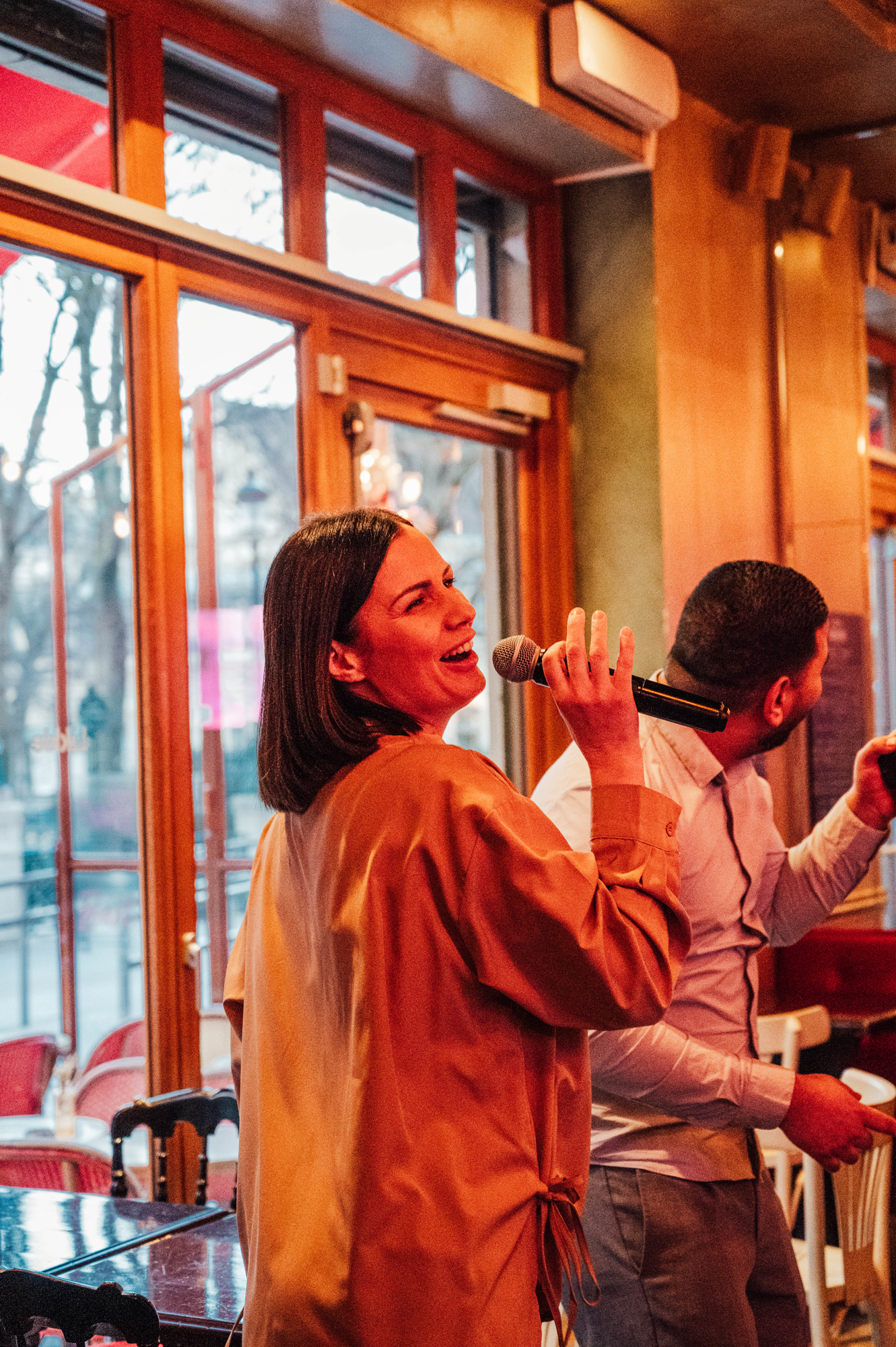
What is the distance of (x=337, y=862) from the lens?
4.10 feet

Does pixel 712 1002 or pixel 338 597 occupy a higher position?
pixel 338 597

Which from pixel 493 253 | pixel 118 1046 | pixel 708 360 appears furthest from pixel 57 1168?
pixel 708 360

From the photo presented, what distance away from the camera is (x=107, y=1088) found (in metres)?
3.55

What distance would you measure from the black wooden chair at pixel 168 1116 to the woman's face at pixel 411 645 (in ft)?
4.96

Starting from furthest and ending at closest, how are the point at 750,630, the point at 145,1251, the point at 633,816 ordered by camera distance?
the point at 145,1251 < the point at 750,630 < the point at 633,816

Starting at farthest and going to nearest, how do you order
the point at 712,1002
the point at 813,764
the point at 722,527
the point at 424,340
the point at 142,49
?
1. the point at 813,764
2. the point at 722,527
3. the point at 424,340
4. the point at 142,49
5. the point at 712,1002

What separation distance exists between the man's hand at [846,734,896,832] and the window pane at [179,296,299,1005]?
4.78 ft

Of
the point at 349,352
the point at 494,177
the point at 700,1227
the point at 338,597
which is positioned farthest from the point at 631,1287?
the point at 494,177

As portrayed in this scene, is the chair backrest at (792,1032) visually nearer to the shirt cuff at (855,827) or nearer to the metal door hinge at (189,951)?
the shirt cuff at (855,827)

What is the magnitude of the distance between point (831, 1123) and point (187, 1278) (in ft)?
3.42

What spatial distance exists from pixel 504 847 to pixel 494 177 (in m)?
3.28

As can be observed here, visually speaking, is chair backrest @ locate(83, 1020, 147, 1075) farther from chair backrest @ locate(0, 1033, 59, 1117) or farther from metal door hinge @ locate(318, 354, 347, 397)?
metal door hinge @ locate(318, 354, 347, 397)

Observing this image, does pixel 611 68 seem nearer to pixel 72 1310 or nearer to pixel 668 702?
pixel 668 702

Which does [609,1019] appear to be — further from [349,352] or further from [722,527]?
[722,527]
